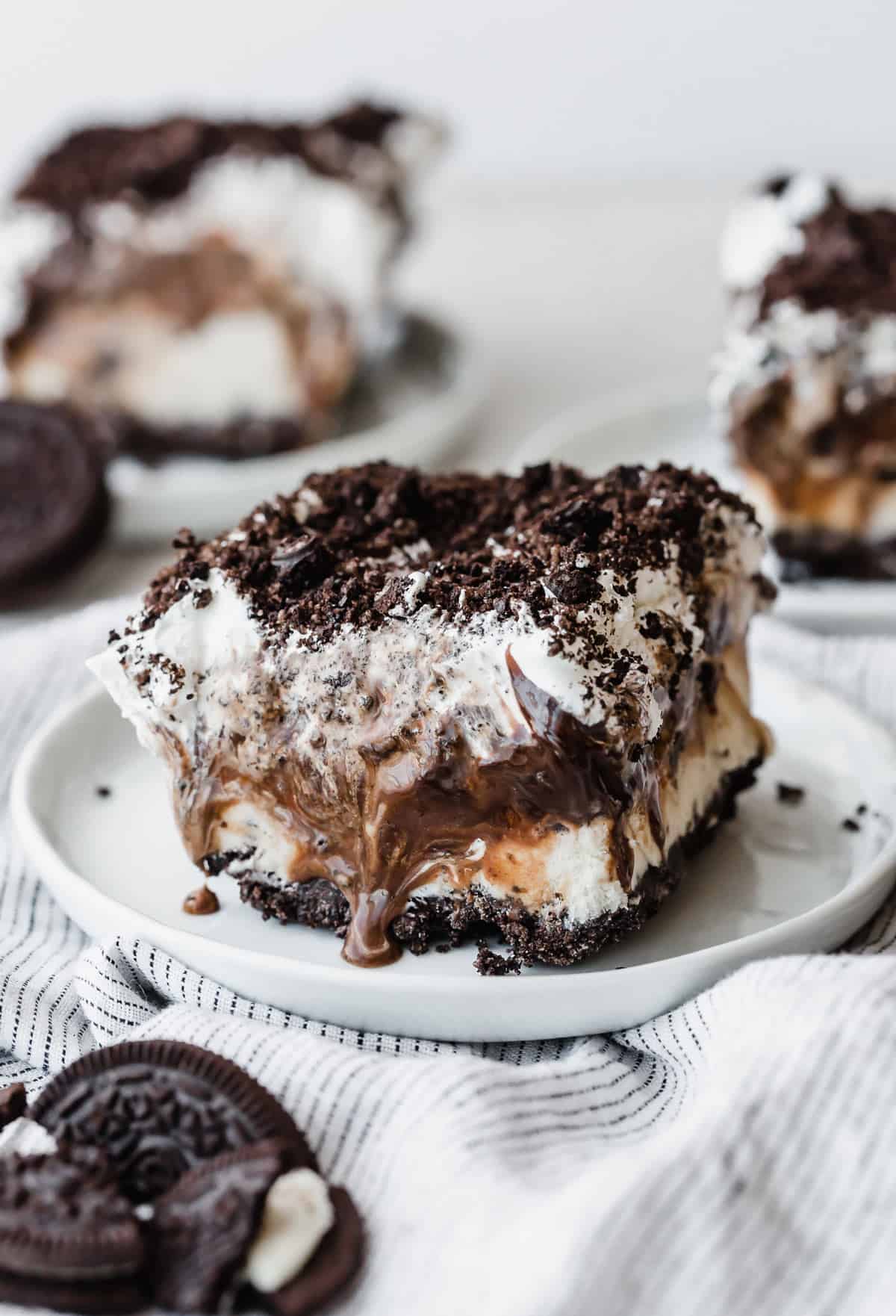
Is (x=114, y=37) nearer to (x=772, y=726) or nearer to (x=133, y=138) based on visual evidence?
(x=133, y=138)

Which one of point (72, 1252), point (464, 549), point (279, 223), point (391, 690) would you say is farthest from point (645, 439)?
point (72, 1252)

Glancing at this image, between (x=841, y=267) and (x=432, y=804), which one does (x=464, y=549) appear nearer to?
(x=432, y=804)

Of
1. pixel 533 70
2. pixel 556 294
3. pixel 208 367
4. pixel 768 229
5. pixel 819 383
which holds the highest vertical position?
pixel 768 229

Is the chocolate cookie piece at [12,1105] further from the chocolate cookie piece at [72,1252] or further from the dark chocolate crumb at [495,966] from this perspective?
the dark chocolate crumb at [495,966]

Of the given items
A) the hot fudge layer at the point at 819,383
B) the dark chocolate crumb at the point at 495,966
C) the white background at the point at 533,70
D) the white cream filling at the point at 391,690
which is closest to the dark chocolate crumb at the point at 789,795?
the white cream filling at the point at 391,690

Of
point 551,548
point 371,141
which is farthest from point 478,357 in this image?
point 551,548

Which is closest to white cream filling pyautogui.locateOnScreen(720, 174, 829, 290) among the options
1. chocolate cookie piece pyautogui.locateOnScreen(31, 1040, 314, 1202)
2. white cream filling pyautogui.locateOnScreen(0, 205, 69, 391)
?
white cream filling pyautogui.locateOnScreen(0, 205, 69, 391)
